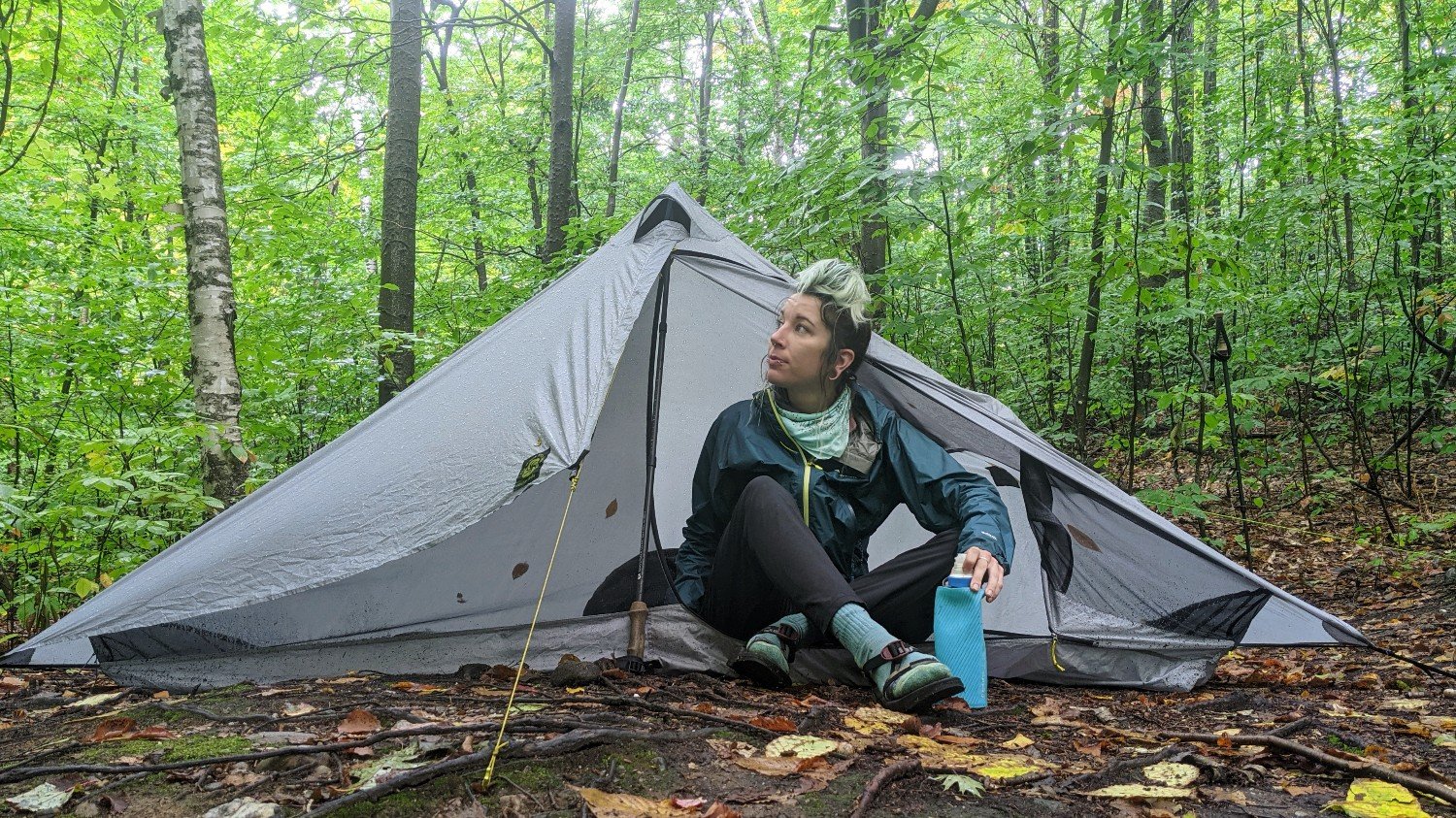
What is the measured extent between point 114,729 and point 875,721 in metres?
1.48

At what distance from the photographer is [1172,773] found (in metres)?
1.39

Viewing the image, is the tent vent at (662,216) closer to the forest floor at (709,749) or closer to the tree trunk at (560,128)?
the forest floor at (709,749)

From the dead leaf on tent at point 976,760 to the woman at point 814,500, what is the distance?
45 cm

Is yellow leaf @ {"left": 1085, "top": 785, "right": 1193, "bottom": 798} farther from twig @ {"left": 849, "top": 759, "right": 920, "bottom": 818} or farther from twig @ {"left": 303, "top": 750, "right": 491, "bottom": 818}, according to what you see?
twig @ {"left": 303, "top": 750, "right": 491, "bottom": 818}

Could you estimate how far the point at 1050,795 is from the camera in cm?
130

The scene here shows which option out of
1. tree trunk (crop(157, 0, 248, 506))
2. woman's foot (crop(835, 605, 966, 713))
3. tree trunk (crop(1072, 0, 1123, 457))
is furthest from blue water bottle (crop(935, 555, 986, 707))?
tree trunk (crop(157, 0, 248, 506))

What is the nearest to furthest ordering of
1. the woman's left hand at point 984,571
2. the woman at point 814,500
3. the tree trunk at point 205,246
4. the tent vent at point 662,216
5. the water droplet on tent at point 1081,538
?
the woman's left hand at point 984,571 < the woman at point 814,500 < the water droplet on tent at point 1081,538 < the tent vent at point 662,216 < the tree trunk at point 205,246

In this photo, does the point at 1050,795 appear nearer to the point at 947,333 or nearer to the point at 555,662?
the point at 555,662

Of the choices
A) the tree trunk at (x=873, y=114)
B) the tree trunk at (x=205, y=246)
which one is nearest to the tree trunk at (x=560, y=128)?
the tree trunk at (x=873, y=114)

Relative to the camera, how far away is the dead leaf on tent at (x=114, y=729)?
5.19 feet

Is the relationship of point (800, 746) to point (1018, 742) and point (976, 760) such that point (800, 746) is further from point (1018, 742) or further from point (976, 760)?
point (1018, 742)

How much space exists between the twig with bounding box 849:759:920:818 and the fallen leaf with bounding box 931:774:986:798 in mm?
46

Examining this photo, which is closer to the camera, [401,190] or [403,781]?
[403,781]

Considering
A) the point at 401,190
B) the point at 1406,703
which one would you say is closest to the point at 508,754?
the point at 1406,703
